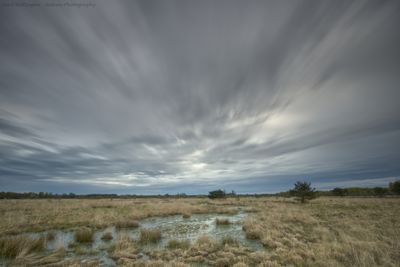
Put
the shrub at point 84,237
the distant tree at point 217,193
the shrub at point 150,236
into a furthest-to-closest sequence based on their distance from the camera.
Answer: the distant tree at point 217,193 → the shrub at point 150,236 → the shrub at point 84,237

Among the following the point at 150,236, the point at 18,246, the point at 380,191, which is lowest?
the point at 150,236

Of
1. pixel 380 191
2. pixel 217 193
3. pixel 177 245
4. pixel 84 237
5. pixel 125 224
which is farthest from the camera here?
pixel 380 191

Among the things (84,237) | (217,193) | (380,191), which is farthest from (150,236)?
(380,191)

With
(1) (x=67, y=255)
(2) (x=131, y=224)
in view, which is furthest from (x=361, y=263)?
(2) (x=131, y=224)

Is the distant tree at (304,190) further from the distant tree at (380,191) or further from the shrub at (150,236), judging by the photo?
the distant tree at (380,191)

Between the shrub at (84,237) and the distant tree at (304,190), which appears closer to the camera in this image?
the shrub at (84,237)

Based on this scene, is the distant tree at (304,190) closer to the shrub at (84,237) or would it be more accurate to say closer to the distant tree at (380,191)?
the shrub at (84,237)

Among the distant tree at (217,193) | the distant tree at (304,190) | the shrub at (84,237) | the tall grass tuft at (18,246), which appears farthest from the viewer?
the distant tree at (217,193)

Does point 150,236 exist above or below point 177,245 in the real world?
above

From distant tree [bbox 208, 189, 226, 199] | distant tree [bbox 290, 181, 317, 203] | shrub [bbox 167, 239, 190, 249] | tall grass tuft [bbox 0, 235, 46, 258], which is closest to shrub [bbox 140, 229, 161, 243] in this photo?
shrub [bbox 167, 239, 190, 249]

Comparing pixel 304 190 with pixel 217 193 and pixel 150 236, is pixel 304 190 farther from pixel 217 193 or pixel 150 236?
pixel 150 236

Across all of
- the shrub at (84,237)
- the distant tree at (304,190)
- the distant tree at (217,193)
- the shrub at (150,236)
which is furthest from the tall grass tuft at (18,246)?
the distant tree at (217,193)

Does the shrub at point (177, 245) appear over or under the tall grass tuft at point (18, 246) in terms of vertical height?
under

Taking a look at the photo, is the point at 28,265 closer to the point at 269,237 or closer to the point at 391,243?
the point at 269,237
